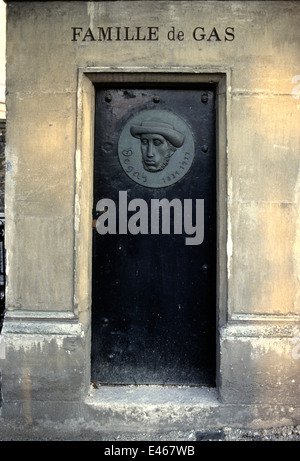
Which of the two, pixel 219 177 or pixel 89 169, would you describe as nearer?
pixel 219 177

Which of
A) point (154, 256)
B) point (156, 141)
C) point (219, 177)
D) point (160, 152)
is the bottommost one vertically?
point (154, 256)

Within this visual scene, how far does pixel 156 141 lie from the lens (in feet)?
11.4

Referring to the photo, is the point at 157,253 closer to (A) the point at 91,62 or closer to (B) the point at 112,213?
(B) the point at 112,213

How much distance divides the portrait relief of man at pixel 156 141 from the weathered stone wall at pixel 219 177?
0.44 m

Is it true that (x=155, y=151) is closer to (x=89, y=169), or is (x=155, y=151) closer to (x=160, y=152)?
(x=160, y=152)

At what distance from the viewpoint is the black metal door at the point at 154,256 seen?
3492mm

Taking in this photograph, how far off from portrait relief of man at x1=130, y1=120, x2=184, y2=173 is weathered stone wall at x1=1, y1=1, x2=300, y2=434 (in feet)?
1.44

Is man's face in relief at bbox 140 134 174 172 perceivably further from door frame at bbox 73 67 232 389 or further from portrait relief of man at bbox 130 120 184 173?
door frame at bbox 73 67 232 389

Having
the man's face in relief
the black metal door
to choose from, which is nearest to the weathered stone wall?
the black metal door

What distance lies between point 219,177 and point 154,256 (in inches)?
37.2

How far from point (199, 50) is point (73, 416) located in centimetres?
333

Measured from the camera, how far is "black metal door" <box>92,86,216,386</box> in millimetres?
3492

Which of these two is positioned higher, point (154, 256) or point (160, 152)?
point (160, 152)

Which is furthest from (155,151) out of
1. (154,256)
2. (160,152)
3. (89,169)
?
(154,256)
